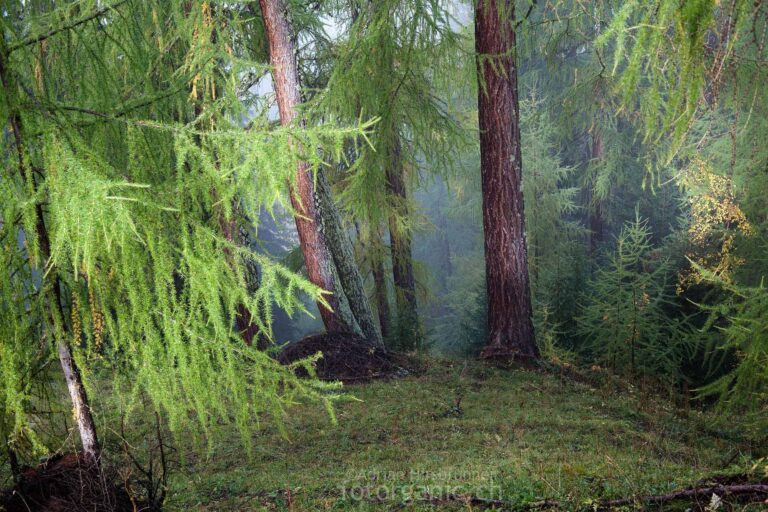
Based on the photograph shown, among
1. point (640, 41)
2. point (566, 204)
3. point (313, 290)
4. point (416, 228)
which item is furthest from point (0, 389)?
point (566, 204)

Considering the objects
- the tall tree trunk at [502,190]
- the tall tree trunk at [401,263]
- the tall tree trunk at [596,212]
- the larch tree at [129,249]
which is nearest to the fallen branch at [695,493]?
the larch tree at [129,249]

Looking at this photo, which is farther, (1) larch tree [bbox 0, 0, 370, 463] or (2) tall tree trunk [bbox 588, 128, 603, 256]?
(2) tall tree trunk [bbox 588, 128, 603, 256]

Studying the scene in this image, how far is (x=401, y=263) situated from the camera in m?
14.1

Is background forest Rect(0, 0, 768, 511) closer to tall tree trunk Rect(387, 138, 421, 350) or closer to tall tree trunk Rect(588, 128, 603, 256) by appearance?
tall tree trunk Rect(387, 138, 421, 350)

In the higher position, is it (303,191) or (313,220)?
(303,191)

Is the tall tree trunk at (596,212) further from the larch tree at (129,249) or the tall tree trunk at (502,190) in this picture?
the larch tree at (129,249)

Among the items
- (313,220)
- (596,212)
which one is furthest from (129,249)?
(596,212)

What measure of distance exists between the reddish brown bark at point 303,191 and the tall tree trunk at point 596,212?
43.2 feet

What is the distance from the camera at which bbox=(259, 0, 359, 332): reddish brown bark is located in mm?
8086

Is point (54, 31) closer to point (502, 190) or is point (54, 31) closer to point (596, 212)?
point (502, 190)

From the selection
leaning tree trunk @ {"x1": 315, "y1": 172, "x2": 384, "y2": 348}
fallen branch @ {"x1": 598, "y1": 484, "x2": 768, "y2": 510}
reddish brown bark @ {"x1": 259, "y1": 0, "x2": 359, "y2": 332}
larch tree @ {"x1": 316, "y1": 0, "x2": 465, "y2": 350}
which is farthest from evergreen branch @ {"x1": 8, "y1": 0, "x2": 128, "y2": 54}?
leaning tree trunk @ {"x1": 315, "y1": 172, "x2": 384, "y2": 348}

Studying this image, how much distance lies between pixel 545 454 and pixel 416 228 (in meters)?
9.57

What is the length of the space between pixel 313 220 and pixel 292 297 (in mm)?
5669

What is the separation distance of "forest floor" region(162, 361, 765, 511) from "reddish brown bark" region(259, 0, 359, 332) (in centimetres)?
166
